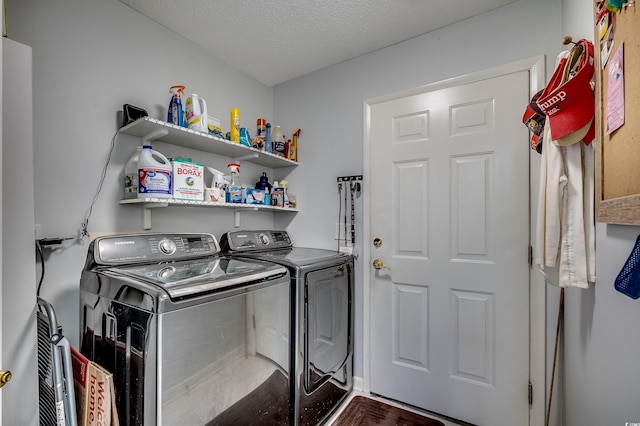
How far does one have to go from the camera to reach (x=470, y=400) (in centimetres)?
176

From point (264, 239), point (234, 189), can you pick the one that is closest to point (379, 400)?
point (264, 239)

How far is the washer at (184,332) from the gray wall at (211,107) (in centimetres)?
31

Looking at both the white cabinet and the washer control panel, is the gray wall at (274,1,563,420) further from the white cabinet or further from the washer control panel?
A: the washer control panel

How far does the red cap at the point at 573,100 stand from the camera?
991 mm

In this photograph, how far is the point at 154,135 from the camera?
1591mm

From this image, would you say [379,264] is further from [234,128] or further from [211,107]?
[211,107]

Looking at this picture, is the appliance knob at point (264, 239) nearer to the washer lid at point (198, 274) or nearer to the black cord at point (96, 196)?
the washer lid at point (198, 274)

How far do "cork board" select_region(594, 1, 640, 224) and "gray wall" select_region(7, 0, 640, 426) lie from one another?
0.38 feet

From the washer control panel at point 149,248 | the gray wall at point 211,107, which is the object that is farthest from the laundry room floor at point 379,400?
the washer control panel at point 149,248

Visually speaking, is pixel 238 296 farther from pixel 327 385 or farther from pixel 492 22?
pixel 492 22

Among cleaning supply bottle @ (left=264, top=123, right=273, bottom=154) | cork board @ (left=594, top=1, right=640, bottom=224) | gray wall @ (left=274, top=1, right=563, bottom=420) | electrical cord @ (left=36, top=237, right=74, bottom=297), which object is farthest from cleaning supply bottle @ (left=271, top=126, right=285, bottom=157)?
cork board @ (left=594, top=1, right=640, bottom=224)

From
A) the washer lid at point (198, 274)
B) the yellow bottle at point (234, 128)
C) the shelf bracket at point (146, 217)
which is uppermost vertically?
the yellow bottle at point (234, 128)

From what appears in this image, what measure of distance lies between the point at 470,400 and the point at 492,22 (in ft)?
7.81

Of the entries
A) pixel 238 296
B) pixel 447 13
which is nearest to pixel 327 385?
pixel 238 296
